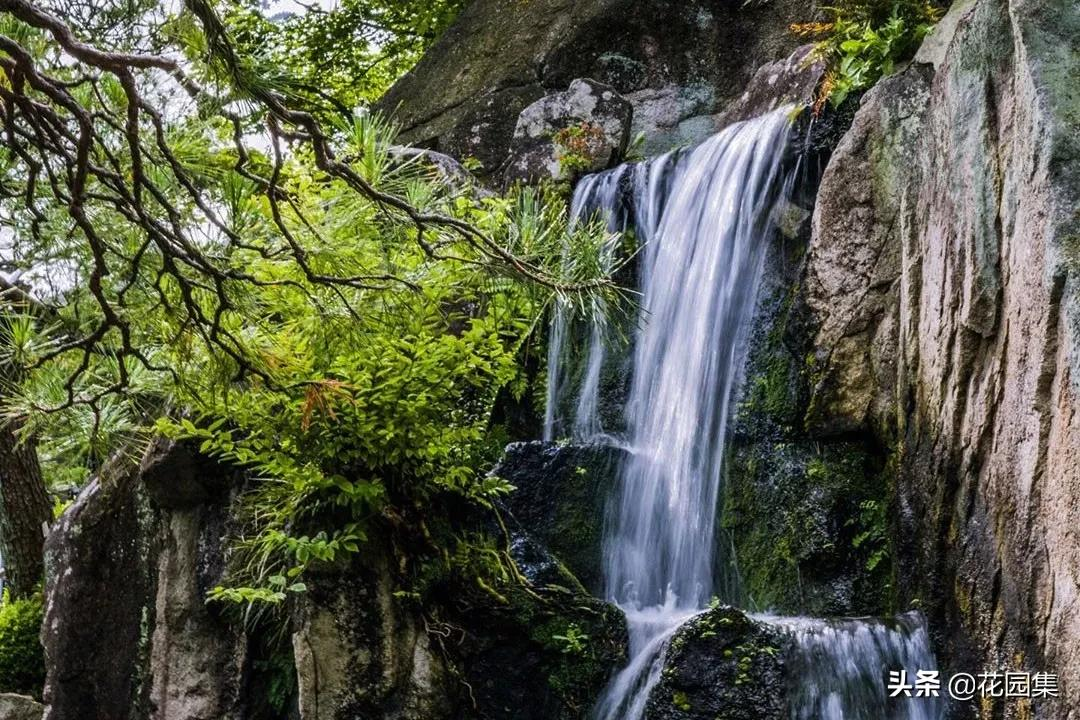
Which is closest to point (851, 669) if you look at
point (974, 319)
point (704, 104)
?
point (974, 319)

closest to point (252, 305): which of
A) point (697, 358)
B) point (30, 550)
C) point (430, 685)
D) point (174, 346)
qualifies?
point (174, 346)

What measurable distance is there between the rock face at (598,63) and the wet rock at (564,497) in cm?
448

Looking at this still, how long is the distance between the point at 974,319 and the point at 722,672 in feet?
5.47

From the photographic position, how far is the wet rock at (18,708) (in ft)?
22.7

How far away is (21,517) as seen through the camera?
8273 mm

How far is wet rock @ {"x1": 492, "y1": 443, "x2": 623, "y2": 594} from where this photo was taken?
574cm

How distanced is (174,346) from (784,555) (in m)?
3.39

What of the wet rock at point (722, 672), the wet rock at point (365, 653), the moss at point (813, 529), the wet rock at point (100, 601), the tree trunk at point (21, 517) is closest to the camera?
the wet rock at point (722, 672)

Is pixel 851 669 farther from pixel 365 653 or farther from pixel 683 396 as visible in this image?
pixel 683 396

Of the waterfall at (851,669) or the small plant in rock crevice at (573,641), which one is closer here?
the waterfall at (851,669)

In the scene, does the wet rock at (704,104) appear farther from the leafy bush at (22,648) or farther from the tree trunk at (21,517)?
the leafy bush at (22,648)

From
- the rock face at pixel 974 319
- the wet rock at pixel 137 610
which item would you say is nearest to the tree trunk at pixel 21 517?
the wet rock at pixel 137 610

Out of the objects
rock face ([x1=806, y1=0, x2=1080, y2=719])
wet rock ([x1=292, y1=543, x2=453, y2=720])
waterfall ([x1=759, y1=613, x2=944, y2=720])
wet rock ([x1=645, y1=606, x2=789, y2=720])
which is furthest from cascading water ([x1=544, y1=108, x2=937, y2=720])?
wet rock ([x1=292, y1=543, x2=453, y2=720])

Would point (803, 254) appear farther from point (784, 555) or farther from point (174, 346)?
point (174, 346)
